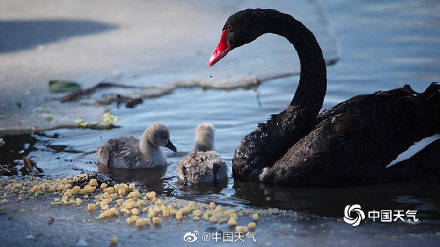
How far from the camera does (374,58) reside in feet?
26.8

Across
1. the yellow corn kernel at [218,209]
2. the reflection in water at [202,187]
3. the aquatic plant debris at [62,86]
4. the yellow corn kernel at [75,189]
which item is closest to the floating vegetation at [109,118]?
the aquatic plant debris at [62,86]

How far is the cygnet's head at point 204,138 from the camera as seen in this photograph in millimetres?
5586

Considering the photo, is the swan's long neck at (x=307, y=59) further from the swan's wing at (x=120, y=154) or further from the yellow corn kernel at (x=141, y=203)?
the swan's wing at (x=120, y=154)

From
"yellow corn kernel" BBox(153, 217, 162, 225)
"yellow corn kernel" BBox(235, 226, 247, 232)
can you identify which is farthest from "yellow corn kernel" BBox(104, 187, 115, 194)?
"yellow corn kernel" BBox(235, 226, 247, 232)

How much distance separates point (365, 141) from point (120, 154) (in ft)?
6.80

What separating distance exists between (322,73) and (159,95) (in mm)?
2835

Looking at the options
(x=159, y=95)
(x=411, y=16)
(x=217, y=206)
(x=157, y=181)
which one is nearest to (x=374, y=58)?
(x=411, y=16)

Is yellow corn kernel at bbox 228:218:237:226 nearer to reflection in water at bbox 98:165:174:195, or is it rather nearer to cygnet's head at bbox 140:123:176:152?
reflection in water at bbox 98:165:174:195

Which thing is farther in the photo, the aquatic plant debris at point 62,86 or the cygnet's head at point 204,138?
the aquatic plant debris at point 62,86

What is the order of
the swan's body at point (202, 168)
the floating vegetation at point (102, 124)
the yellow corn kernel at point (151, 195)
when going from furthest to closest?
the floating vegetation at point (102, 124)
the swan's body at point (202, 168)
the yellow corn kernel at point (151, 195)

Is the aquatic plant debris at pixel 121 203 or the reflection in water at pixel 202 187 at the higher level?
the reflection in water at pixel 202 187

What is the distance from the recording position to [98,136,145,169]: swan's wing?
5.53 metres

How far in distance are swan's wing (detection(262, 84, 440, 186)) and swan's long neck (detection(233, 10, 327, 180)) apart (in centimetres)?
19

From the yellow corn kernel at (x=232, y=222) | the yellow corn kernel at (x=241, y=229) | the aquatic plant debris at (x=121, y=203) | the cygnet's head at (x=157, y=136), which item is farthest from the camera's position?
the cygnet's head at (x=157, y=136)
